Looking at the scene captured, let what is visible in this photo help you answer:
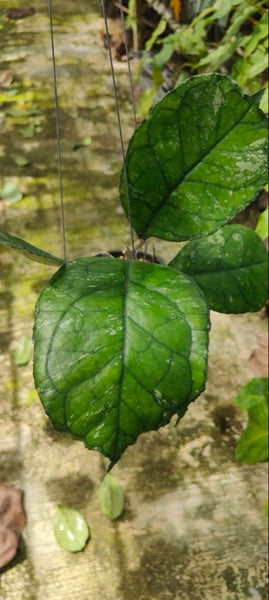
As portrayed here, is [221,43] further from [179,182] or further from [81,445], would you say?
[81,445]

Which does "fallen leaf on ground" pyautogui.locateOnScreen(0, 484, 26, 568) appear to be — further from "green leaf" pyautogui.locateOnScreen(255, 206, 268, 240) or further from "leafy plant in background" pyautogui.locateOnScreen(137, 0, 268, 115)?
"leafy plant in background" pyautogui.locateOnScreen(137, 0, 268, 115)

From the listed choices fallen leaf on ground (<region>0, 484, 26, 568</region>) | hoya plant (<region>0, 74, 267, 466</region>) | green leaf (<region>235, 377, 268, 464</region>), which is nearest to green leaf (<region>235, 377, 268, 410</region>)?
green leaf (<region>235, 377, 268, 464</region>)

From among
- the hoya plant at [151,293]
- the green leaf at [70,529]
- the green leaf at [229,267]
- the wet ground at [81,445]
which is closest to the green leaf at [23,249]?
the hoya plant at [151,293]

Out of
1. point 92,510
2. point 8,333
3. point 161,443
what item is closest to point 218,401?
point 161,443

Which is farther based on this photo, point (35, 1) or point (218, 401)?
point (218, 401)

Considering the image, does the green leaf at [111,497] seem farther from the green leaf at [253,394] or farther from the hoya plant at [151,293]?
the hoya plant at [151,293]

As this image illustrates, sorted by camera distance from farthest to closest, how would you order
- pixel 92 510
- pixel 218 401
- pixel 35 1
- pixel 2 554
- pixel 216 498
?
1. pixel 218 401
2. pixel 216 498
3. pixel 92 510
4. pixel 2 554
5. pixel 35 1

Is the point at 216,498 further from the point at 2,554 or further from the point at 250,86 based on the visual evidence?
the point at 250,86

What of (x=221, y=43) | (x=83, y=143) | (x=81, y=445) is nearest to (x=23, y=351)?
(x=81, y=445)
